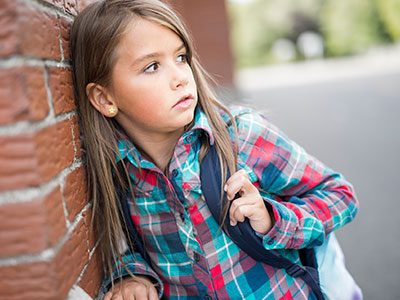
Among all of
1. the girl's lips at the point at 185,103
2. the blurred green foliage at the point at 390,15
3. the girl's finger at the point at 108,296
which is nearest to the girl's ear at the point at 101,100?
the girl's lips at the point at 185,103

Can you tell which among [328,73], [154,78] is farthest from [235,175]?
[328,73]

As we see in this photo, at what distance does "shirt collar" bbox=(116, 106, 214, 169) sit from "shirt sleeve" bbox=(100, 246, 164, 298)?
1.29 ft

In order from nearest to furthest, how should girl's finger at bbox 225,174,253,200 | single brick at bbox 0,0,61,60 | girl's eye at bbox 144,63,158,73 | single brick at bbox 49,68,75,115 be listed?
single brick at bbox 0,0,61,60
single brick at bbox 49,68,75,115
girl's finger at bbox 225,174,253,200
girl's eye at bbox 144,63,158,73

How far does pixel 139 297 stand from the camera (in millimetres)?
1600

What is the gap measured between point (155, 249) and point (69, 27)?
874 mm

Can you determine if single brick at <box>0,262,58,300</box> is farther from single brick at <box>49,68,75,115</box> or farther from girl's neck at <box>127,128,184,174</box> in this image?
girl's neck at <box>127,128,184,174</box>

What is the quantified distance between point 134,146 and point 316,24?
33.7 meters

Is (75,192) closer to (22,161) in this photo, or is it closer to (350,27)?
(22,161)

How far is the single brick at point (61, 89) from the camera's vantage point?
1.20m

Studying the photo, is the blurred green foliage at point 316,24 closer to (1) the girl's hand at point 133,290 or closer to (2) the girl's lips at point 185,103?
(2) the girl's lips at point 185,103

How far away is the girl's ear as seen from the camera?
5.32 feet

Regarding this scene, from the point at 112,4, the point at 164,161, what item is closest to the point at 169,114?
the point at 164,161

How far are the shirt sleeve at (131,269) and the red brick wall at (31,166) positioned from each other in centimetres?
42

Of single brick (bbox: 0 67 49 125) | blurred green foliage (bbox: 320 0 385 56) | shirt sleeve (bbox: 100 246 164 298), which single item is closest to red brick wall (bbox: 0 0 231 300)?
single brick (bbox: 0 67 49 125)
